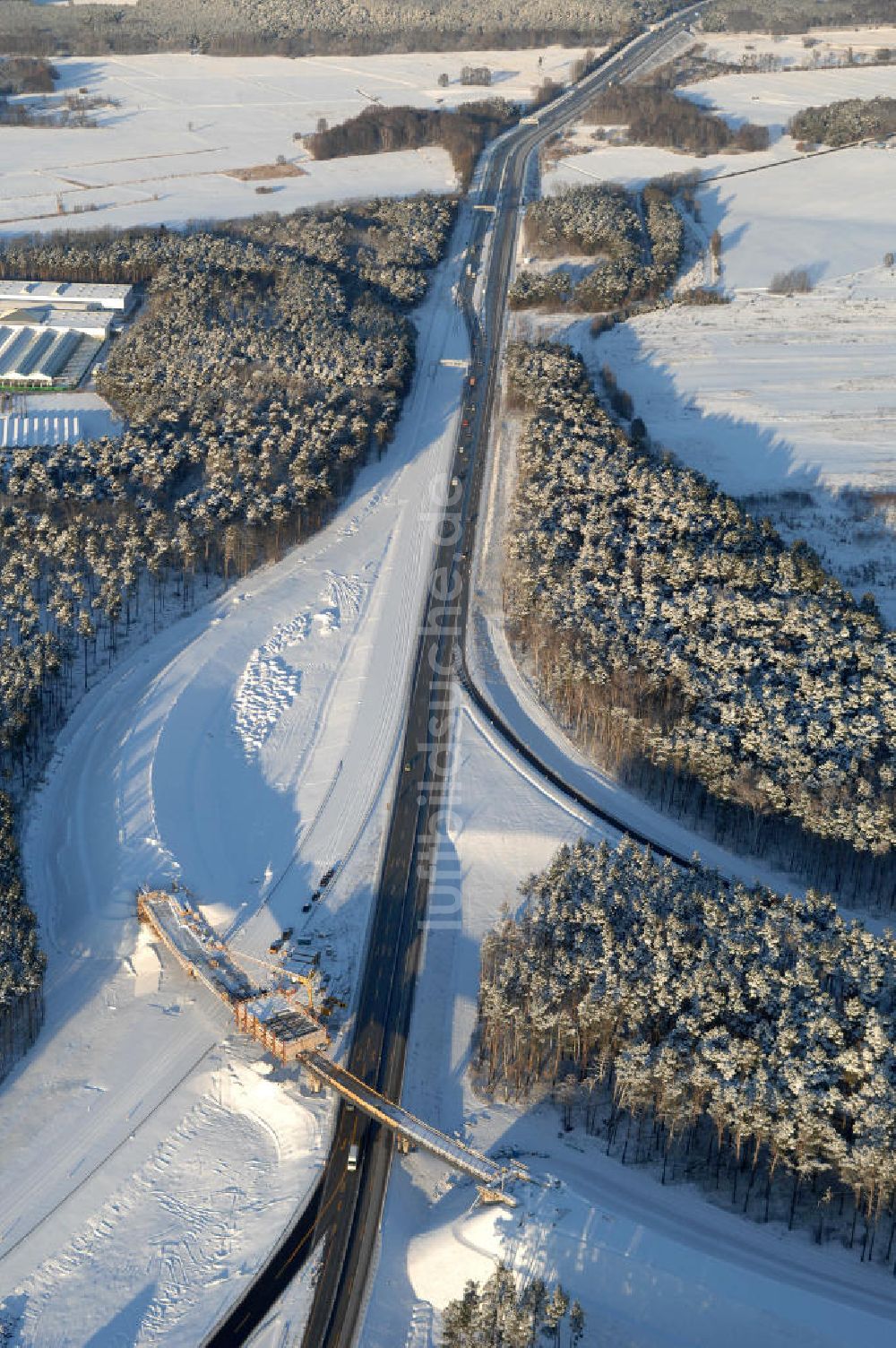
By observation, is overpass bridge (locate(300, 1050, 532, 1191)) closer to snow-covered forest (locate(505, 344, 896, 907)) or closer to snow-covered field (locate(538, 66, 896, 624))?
snow-covered forest (locate(505, 344, 896, 907))

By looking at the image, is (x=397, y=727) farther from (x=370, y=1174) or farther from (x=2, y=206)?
(x=2, y=206)

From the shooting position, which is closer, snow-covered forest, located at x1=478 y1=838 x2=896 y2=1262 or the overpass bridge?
snow-covered forest, located at x1=478 y1=838 x2=896 y2=1262

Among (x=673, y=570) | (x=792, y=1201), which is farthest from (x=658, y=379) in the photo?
(x=792, y=1201)

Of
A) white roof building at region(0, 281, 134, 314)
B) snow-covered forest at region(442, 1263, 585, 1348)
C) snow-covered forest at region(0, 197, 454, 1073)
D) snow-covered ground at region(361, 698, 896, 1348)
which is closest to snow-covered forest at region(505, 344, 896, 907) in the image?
snow-covered forest at region(0, 197, 454, 1073)

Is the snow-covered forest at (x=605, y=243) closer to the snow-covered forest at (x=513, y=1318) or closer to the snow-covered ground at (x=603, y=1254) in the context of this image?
the snow-covered ground at (x=603, y=1254)

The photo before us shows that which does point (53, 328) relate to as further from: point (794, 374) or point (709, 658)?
point (709, 658)
